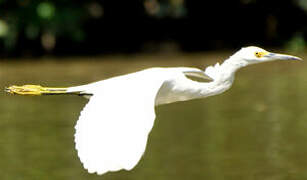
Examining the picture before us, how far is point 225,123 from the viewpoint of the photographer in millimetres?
10328

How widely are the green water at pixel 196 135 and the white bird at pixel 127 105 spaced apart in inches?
47.8

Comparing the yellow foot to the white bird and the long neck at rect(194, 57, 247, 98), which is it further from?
the long neck at rect(194, 57, 247, 98)

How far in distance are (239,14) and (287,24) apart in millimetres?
1369

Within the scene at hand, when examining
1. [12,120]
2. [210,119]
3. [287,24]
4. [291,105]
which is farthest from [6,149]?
[287,24]

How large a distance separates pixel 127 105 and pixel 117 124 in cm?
32

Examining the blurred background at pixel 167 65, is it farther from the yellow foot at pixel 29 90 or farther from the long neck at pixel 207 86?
the long neck at pixel 207 86

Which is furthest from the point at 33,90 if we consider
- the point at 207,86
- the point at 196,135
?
the point at 196,135

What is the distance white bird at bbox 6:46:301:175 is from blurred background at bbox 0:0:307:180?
1.22 metres

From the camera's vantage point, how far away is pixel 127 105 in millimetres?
5637

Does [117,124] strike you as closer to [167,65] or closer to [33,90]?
[33,90]

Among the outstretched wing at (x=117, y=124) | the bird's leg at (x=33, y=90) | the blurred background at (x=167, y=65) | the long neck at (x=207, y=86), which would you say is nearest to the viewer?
the outstretched wing at (x=117, y=124)

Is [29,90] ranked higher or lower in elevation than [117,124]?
lower

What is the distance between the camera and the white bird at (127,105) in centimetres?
490

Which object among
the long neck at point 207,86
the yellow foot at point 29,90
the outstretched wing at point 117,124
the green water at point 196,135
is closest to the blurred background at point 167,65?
the green water at point 196,135
